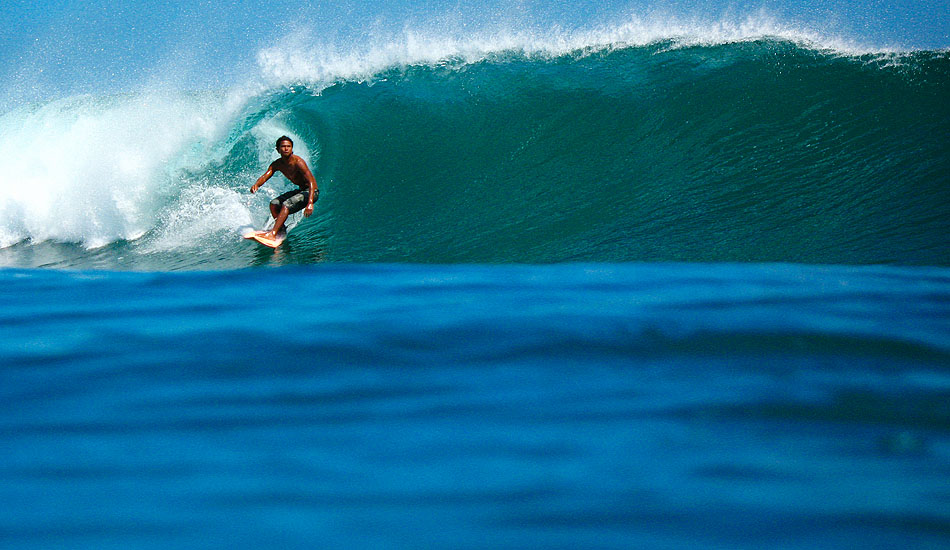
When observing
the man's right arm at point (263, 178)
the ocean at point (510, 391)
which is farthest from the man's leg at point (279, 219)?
the man's right arm at point (263, 178)

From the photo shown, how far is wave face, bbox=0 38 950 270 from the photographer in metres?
7.44

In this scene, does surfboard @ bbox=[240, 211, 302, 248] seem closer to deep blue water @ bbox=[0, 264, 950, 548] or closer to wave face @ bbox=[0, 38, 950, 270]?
wave face @ bbox=[0, 38, 950, 270]

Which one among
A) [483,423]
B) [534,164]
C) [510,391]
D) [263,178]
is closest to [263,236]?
[263,178]

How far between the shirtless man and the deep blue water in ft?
14.1

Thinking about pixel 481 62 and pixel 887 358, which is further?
pixel 481 62

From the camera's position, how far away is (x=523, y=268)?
4371 millimetres

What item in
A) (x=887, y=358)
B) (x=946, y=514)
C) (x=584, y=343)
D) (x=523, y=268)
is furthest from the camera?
(x=523, y=268)

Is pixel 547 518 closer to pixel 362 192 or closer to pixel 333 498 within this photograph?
pixel 333 498

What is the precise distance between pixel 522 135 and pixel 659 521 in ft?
28.7

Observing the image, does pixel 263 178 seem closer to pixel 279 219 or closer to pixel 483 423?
pixel 279 219

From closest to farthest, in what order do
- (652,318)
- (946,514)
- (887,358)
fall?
(946,514) < (887,358) < (652,318)

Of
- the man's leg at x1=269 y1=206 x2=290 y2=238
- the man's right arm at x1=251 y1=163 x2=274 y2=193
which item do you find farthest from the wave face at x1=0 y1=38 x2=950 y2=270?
the man's right arm at x1=251 y1=163 x2=274 y2=193

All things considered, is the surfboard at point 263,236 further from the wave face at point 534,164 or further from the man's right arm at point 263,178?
the man's right arm at point 263,178

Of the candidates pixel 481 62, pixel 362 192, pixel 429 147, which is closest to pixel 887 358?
pixel 362 192
